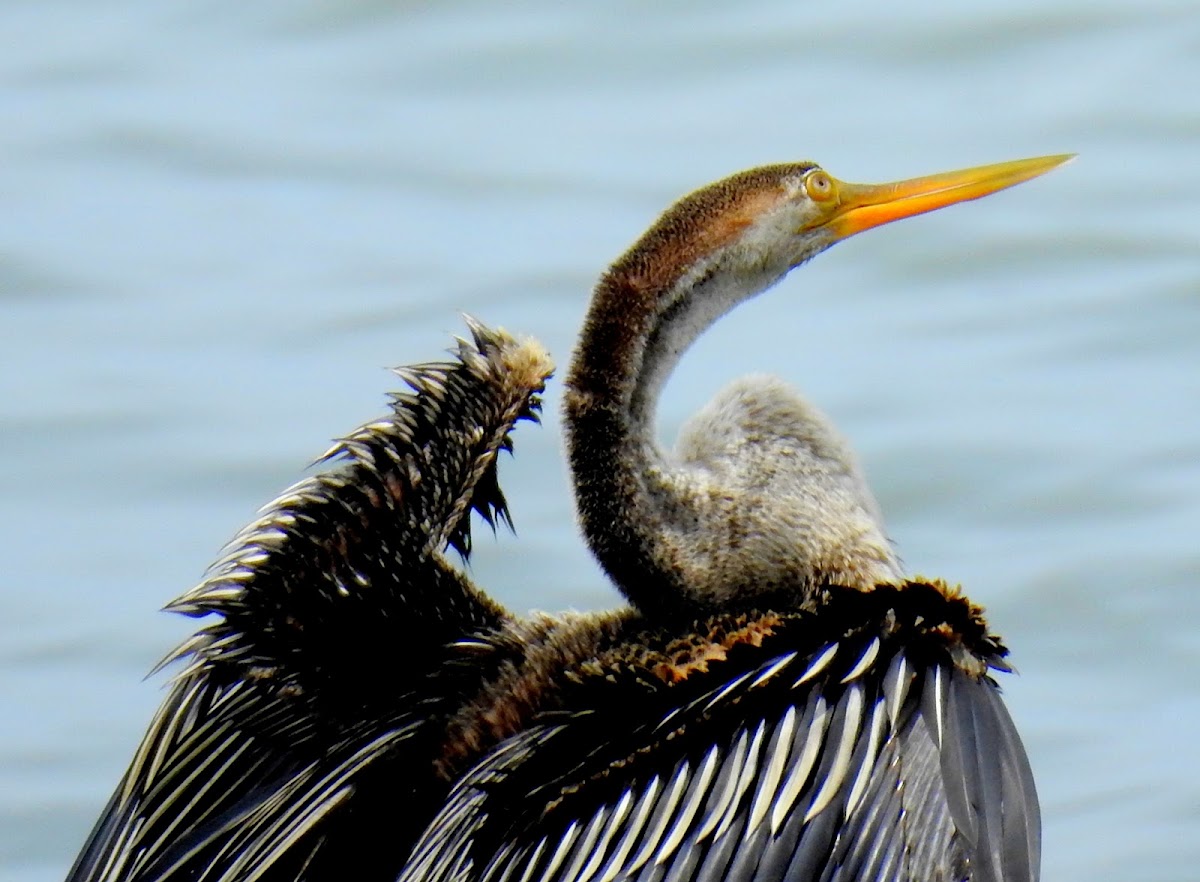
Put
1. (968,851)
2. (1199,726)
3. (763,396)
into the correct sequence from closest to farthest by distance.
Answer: (968,851) < (763,396) < (1199,726)

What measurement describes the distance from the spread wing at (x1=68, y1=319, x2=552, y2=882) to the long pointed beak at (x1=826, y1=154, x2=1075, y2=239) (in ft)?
2.84

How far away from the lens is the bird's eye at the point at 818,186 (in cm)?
442

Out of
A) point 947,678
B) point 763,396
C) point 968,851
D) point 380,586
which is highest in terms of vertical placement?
point 763,396

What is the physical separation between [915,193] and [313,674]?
1.66m

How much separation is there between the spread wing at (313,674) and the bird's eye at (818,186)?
31.3 inches

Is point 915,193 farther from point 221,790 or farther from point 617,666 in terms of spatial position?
point 221,790

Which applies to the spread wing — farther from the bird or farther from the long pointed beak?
the long pointed beak

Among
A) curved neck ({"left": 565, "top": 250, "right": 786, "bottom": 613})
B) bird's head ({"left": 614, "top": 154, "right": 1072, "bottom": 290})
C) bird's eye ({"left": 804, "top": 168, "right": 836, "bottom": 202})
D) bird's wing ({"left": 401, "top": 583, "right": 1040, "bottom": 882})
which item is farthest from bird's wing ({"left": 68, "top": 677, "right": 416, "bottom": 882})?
bird's eye ({"left": 804, "top": 168, "right": 836, "bottom": 202})

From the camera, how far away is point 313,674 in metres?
3.82

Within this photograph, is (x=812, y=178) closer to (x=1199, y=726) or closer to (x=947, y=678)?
(x=947, y=678)

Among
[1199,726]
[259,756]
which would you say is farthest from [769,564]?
[1199,726]

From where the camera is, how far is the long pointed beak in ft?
14.8

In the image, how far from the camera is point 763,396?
421 centimetres

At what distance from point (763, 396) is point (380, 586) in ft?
2.60
